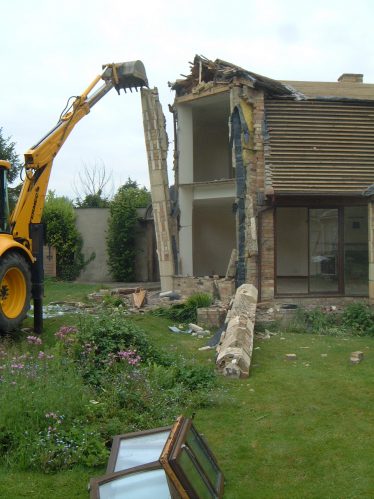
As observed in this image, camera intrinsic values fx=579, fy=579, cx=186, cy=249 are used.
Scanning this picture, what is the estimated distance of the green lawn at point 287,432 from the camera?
4980 millimetres

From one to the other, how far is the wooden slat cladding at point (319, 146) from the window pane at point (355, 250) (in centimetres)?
76

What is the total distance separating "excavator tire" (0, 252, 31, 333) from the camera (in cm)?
913

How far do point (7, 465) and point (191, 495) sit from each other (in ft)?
6.45

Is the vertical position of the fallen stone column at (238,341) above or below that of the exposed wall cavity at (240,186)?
below

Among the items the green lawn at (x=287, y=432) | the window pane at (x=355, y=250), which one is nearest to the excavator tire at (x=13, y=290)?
the green lawn at (x=287, y=432)

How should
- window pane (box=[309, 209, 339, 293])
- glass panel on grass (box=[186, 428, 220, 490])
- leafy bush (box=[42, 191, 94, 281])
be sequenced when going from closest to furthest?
glass panel on grass (box=[186, 428, 220, 490]), window pane (box=[309, 209, 339, 293]), leafy bush (box=[42, 191, 94, 281])

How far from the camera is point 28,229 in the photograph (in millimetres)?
10430

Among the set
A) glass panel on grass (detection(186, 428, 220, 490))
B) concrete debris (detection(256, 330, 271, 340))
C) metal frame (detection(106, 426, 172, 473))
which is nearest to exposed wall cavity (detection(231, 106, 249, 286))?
concrete debris (detection(256, 330, 271, 340))

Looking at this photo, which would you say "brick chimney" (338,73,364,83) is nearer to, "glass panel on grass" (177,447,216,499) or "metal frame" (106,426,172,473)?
"metal frame" (106,426,172,473)

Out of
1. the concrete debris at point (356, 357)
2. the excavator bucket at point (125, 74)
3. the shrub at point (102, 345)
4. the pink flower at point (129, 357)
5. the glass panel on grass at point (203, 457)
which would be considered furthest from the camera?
the excavator bucket at point (125, 74)

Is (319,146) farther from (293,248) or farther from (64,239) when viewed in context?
(64,239)

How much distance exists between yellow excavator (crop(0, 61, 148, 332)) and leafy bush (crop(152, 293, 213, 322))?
14.0ft

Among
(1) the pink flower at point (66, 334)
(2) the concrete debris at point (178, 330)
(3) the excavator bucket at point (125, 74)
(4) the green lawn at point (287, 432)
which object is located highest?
(3) the excavator bucket at point (125, 74)

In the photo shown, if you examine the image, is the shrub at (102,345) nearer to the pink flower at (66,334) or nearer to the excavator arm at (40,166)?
the pink flower at (66,334)
